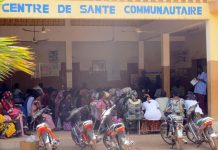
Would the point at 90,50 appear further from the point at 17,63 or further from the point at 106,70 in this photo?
the point at 17,63

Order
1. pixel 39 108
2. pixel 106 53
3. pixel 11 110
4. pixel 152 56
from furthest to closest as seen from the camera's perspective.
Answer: pixel 152 56, pixel 106 53, pixel 39 108, pixel 11 110

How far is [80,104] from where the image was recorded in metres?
12.2

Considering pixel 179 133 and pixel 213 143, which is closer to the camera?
pixel 213 143

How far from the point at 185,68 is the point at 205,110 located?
170 inches

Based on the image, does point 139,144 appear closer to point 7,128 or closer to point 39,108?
point 39,108

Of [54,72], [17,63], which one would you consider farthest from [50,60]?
[17,63]

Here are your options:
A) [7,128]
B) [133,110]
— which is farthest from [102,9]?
[7,128]

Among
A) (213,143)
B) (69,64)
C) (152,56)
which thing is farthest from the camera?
(152,56)

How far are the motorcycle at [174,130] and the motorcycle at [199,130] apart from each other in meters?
0.32

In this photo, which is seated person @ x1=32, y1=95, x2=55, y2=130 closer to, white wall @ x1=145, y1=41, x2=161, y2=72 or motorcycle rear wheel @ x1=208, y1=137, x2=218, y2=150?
motorcycle rear wheel @ x1=208, y1=137, x2=218, y2=150

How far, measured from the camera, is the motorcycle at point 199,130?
908 centimetres

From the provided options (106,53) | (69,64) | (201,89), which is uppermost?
(106,53)

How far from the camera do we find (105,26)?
54.4 ft

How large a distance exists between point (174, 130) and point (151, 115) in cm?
179
